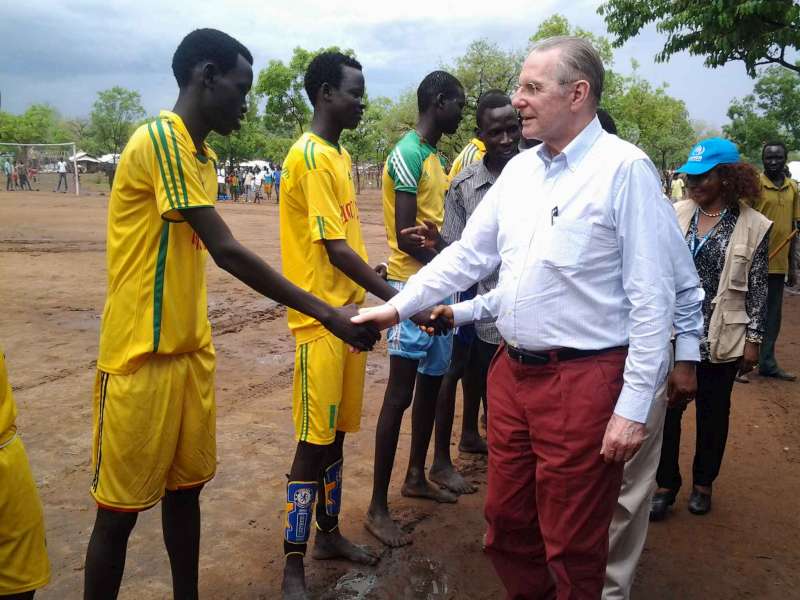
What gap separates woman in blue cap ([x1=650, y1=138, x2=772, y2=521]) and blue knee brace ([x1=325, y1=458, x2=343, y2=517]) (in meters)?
1.91

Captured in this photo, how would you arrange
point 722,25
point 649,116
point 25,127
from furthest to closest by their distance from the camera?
point 25,127 < point 649,116 < point 722,25

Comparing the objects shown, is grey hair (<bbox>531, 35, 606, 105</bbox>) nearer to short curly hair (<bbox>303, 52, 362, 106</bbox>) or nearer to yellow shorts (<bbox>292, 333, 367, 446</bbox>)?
short curly hair (<bbox>303, 52, 362, 106</bbox>)

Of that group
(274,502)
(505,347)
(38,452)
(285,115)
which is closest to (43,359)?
(38,452)

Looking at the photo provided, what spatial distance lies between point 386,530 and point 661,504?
5.42ft

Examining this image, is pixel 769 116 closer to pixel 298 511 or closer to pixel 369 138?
pixel 369 138

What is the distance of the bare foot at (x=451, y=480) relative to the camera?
410cm

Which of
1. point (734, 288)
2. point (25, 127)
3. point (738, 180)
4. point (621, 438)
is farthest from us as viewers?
point (25, 127)

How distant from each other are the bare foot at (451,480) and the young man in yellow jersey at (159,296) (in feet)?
6.73

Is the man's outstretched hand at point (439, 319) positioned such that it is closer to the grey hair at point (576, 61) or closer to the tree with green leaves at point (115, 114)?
the grey hair at point (576, 61)

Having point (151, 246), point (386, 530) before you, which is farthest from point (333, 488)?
point (151, 246)

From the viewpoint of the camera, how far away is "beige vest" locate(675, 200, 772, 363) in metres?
3.68

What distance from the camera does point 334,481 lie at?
323 centimetres

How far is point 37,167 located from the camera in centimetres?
3838

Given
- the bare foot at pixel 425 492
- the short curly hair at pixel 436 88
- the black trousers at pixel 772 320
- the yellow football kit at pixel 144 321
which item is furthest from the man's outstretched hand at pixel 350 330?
the black trousers at pixel 772 320
